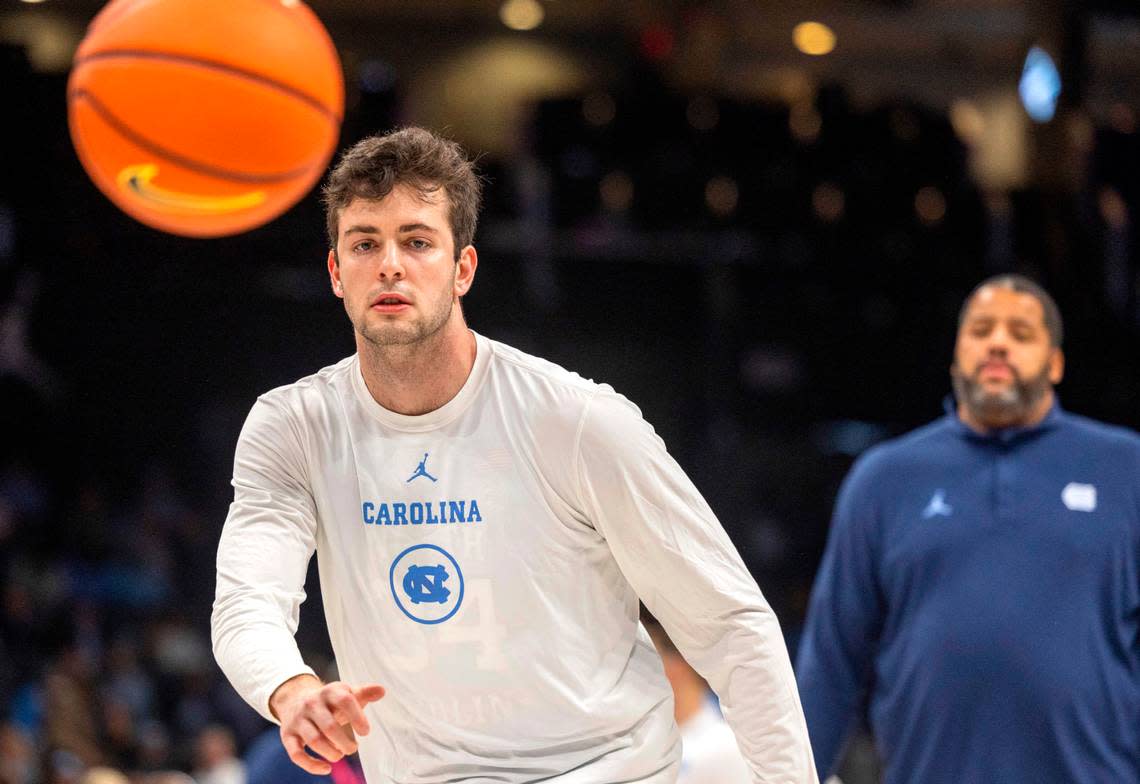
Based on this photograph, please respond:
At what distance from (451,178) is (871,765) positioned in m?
6.64

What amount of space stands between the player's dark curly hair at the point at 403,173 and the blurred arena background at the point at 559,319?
650 cm

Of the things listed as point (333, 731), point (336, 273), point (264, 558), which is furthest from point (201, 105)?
point (333, 731)

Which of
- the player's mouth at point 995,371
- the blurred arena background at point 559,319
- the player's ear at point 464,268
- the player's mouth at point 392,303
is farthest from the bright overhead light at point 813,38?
the player's mouth at point 392,303

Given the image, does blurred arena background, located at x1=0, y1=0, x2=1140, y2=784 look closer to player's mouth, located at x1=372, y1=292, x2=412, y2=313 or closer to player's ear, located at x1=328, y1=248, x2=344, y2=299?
player's ear, located at x1=328, y1=248, x2=344, y2=299

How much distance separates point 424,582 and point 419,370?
1.23 ft

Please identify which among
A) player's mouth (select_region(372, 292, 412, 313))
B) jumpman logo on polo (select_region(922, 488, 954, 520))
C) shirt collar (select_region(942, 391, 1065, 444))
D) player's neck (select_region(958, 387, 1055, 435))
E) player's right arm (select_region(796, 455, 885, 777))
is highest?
player's mouth (select_region(372, 292, 412, 313))

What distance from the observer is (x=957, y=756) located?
427 cm

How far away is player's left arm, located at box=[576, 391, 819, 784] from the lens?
2684mm

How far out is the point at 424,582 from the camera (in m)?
2.73

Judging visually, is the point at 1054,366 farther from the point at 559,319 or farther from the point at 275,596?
the point at 559,319

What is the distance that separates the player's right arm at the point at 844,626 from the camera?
4.41 metres

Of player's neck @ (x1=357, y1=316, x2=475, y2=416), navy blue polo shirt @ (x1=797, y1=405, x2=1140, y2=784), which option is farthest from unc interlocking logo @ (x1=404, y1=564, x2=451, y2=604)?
navy blue polo shirt @ (x1=797, y1=405, x2=1140, y2=784)

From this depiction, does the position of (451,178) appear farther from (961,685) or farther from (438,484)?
(961,685)

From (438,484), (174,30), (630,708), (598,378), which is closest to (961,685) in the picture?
(630,708)
